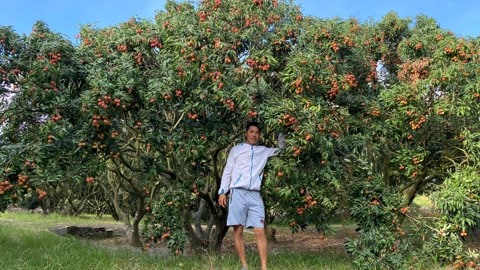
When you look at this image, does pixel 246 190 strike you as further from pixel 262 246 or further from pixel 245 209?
pixel 262 246

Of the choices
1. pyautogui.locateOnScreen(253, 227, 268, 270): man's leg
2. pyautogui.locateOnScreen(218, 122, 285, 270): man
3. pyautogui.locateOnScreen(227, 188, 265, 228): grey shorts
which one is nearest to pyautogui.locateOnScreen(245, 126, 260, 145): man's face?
pyautogui.locateOnScreen(218, 122, 285, 270): man

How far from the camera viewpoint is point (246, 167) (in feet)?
17.5

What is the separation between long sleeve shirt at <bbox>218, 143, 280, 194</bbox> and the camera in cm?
527

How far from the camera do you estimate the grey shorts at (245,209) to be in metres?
5.23

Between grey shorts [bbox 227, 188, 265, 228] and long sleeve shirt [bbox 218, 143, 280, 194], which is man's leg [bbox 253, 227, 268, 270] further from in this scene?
long sleeve shirt [bbox 218, 143, 280, 194]

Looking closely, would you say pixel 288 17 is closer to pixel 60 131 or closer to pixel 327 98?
pixel 327 98

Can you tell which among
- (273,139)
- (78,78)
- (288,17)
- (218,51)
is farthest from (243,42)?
(78,78)

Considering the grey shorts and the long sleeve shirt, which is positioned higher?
the long sleeve shirt

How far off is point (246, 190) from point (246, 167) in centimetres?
26

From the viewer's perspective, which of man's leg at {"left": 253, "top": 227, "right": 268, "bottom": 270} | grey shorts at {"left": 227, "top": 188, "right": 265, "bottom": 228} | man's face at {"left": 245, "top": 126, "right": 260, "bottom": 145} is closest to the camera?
man's leg at {"left": 253, "top": 227, "right": 268, "bottom": 270}

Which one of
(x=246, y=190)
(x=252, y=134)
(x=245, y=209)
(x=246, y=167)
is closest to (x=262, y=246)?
(x=245, y=209)

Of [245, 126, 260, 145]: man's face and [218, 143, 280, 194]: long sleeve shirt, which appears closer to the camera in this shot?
[218, 143, 280, 194]: long sleeve shirt

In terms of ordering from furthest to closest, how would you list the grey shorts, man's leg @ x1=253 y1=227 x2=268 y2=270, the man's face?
the man's face → the grey shorts → man's leg @ x1=253 y1=227 x2=268 y2=270

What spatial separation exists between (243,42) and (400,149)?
125 inches
